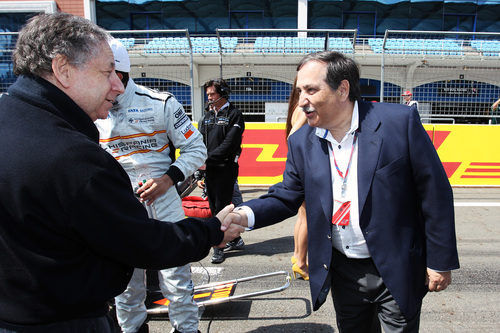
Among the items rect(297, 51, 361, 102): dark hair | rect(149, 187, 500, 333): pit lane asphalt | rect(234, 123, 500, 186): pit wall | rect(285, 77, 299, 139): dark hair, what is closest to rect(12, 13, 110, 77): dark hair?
rect(297, 51, 361, 102): dark hair

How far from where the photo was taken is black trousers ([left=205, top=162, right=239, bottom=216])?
4.71 meters

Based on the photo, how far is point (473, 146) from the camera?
26.7 feet

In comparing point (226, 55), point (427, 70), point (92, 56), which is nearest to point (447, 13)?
point (427, 70)

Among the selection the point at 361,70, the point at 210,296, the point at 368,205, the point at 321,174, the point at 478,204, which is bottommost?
the point at 478,204

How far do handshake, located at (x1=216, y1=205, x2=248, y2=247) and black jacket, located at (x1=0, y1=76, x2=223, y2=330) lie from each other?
615 mm

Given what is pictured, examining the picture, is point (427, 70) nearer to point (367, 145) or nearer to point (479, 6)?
point (367, 145)

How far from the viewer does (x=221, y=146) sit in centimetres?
464

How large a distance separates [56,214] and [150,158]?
5.25 feet

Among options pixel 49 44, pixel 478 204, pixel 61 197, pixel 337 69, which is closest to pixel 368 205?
pixel 337 69

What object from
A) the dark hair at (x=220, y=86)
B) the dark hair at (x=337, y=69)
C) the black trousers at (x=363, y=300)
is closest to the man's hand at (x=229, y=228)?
the black trousers at (x=363, y=300)

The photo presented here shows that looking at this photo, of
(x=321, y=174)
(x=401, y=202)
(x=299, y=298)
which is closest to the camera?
(x=401, y=202)

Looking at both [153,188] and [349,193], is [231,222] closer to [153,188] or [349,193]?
[349,193]

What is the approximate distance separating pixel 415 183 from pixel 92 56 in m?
1.61

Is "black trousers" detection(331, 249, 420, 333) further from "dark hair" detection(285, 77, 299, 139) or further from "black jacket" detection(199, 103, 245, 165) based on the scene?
"black jacket" detection(199, 103, 245, 165)
